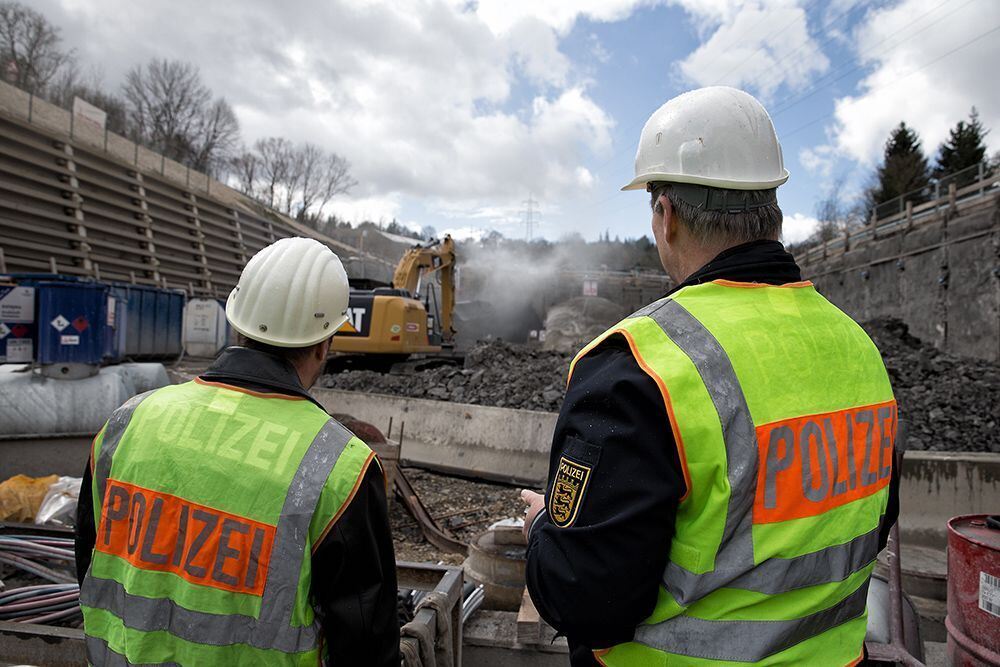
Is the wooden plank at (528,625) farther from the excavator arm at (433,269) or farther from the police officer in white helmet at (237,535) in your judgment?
the excavator arm at (433,269)

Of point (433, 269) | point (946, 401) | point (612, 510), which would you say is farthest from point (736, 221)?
point (433, 269)

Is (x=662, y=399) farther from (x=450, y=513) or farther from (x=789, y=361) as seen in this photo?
(x=450, y=513)

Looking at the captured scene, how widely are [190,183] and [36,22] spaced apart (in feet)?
68.1

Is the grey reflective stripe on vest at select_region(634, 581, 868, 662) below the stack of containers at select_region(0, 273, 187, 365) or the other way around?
below

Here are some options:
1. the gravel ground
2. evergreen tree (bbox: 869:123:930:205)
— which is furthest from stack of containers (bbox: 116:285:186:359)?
evergreen tree (bbox: 869:123:930:205)

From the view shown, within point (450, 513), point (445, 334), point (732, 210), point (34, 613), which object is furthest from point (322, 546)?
point (445, 334)

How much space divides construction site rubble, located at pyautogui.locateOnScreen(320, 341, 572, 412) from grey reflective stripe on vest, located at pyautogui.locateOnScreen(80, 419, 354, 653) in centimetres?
770

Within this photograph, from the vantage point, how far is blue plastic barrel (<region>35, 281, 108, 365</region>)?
619 centimetres

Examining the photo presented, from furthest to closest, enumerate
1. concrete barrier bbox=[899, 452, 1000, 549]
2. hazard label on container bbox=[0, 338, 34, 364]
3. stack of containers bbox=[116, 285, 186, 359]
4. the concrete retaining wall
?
the concrete retaining wall
stack of containers bbox=[116, 285, 186, 359]
hazard label on container bbox=[0, 338, 34, 364]
concrete barrier bbox=[899, 452, 1000, 549]

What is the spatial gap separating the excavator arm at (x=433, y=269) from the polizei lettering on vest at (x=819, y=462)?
13244mm

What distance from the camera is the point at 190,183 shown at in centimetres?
3100

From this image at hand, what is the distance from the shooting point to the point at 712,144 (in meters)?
1.55

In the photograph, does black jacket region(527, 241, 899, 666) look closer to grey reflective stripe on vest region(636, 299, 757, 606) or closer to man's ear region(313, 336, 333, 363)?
grey reflective stripe on vest region(636, 299, 757, 606)

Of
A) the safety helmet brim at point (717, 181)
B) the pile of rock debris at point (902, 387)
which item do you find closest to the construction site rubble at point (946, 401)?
the pile of rock debris at point (902, 387)
